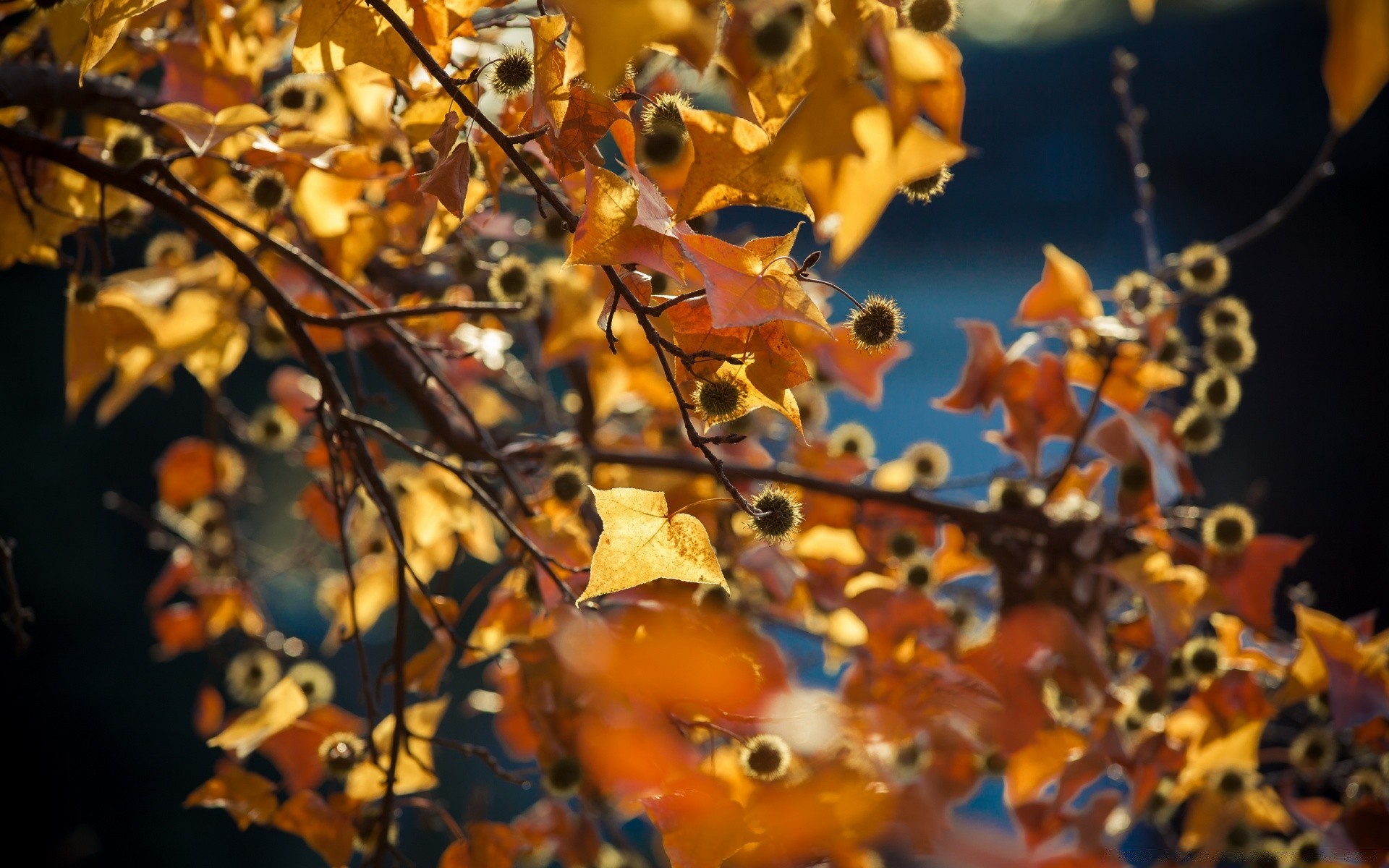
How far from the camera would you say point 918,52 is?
1.05ft

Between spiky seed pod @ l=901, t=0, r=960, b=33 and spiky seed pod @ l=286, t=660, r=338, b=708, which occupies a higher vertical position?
spiky seed pod @ l=901, t=0, r=960, b=33

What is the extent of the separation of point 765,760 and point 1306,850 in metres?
0.54

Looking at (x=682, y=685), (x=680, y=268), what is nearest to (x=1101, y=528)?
(x=682, y=685)

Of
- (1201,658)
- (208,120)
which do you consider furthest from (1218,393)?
(208,120)

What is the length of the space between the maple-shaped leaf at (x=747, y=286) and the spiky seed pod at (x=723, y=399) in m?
0.06

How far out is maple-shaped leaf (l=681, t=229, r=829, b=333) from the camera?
416 millimetres

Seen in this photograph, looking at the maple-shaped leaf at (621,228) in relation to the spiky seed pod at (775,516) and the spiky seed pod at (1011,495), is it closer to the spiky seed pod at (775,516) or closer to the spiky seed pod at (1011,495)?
the spiky seed pod at (775,516)

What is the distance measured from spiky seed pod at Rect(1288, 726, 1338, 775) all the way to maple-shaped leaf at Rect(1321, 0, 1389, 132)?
2.81 ft

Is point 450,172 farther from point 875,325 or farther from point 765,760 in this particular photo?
point 765,760

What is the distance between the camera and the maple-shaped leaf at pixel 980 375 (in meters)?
0.88

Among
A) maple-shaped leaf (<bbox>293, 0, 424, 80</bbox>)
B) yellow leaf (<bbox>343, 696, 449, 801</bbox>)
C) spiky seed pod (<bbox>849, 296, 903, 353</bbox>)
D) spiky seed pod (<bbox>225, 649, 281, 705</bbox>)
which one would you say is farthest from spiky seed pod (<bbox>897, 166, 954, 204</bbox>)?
spiky seed pod (<bbox>225, 649, 281, 705</bbox>)

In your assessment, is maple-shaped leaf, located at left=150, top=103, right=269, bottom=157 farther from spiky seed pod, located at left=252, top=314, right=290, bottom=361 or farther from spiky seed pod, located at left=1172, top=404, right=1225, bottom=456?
spiky seed pod, located at left=1172, top=404, right=1225, bottom=456

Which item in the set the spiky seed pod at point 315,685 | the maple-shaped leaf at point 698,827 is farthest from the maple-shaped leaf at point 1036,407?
Result: the spiky seed pod at point 315,685

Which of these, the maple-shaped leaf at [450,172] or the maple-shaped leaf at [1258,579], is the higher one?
the maple-shaped leaf at [450,172]
